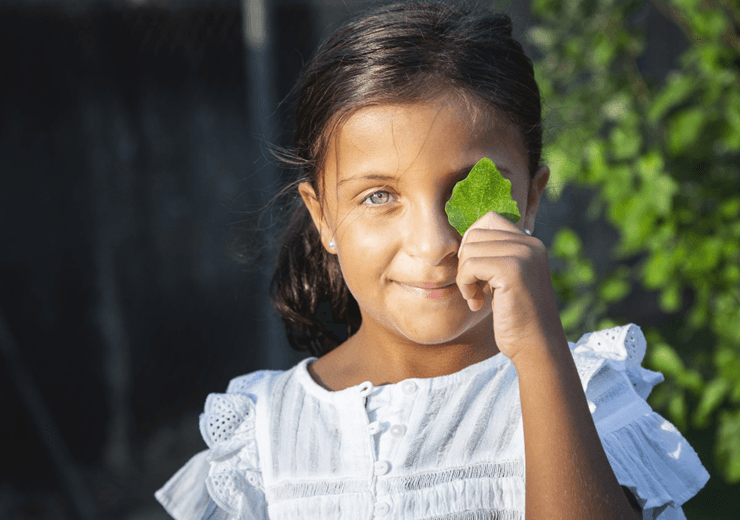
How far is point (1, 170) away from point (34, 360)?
0.63 metres

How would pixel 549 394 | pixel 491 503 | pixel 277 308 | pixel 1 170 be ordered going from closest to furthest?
pixel 549 394, pixel 491 503, pixel 277 308, pixel 1 170

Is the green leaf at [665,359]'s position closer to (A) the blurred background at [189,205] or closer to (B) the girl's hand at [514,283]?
(A) the blurred background at [189,205]

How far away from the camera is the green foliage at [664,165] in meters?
1.99

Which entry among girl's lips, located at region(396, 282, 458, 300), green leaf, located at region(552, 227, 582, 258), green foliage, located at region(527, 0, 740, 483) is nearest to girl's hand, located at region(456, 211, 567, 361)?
girl's lips, located at region(396, 282, 458, 300)

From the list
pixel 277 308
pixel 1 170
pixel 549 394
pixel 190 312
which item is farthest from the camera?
pixel 190 312

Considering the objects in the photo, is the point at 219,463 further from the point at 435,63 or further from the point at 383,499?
the point at 435,63

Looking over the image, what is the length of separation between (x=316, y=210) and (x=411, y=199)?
34 centimetres

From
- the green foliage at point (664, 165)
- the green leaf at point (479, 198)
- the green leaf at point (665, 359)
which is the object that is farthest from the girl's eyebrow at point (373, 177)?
the green leaf at point (665, 359)

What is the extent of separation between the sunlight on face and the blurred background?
0.62 meters

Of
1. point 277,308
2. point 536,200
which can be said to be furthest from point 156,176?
point 536,200

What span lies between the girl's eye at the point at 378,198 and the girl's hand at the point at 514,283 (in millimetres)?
203

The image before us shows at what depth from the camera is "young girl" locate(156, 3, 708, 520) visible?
103 centimetres

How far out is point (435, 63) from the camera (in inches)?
49.4

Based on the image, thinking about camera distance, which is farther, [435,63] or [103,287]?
[103,287]
